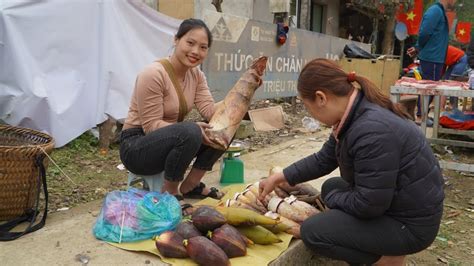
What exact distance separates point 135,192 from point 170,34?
3.78 m

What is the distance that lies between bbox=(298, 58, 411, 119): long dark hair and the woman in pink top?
33.6 inches

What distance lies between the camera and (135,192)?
259cm

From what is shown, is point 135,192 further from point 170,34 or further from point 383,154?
point 170,34

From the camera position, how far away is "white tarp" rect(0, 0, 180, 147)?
448cm

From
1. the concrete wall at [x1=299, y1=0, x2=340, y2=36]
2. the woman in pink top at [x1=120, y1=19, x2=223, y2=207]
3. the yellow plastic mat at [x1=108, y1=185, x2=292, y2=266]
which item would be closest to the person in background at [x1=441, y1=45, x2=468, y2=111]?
the concrete wall at [x1=299, y1=0, x2=340, y2=36]

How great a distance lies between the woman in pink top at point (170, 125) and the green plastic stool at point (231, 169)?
569mm

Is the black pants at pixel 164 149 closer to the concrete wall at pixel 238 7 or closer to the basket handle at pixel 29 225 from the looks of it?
the basket handle at pixel 29 225

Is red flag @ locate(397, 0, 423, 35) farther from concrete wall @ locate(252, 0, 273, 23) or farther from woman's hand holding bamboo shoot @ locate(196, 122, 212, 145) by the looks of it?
woman's hand holding bamboo shoot @ locate(196, 122, 212, 145)

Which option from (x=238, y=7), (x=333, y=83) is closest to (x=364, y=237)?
(x=333, y=83)

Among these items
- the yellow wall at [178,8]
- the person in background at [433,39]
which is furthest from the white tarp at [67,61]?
the person in background at [433,39]

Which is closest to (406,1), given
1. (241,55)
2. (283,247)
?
(241,55)

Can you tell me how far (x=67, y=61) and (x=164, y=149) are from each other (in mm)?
2726

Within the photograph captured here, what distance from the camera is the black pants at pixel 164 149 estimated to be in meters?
2.61

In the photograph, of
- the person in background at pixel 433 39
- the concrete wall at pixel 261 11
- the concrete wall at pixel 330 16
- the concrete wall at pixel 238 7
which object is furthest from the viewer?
the concrete wall at pixel 330 16
